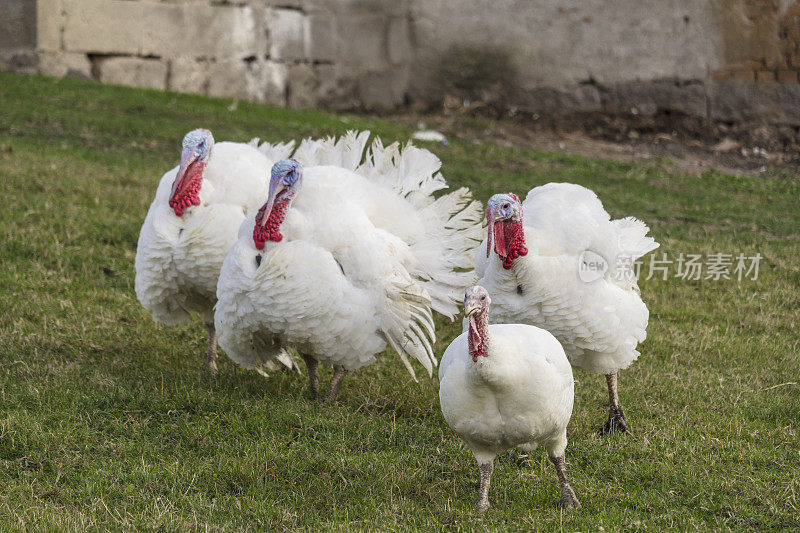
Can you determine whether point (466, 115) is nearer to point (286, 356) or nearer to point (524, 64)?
point (524, 64)

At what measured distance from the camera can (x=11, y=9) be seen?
12039 mm

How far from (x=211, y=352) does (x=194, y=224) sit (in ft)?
3.20

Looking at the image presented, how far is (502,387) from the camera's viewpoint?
3979 millimetres

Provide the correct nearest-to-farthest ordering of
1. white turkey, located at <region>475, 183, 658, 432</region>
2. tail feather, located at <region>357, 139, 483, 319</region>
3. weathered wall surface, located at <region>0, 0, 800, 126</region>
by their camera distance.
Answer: white turkey, located at <region>475, 183, 658, 432</region>
tail feather, located at <region>357, 139, 483, 319</region>
weathered wall surface, located at <region>0, 0, 800, 126</region>

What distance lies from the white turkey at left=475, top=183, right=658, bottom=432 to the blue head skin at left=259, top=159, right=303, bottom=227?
116 centimetres

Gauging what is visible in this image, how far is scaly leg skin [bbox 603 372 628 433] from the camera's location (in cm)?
537

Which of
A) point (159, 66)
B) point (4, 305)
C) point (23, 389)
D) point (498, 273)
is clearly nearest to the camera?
point (498, 273)

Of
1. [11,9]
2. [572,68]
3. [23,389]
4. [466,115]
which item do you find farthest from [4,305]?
[572,68]

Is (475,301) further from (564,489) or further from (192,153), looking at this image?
(192,153)

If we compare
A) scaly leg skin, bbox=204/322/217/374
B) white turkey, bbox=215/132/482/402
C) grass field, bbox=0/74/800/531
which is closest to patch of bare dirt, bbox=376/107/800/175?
grass field, bbox=0/74/800/531

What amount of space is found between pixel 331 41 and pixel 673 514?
12.0m

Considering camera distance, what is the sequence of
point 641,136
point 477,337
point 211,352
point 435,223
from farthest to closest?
point 641,136, point 211,352, point 435,223, point 477,337

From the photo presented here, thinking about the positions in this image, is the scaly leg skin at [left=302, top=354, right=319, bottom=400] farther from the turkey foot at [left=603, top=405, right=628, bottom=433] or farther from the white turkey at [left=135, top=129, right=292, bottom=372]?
the turkey foot at [left=603, top=405, right=628, bottom=433]

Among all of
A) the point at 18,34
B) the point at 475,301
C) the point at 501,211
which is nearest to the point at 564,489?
the point at 475,301
